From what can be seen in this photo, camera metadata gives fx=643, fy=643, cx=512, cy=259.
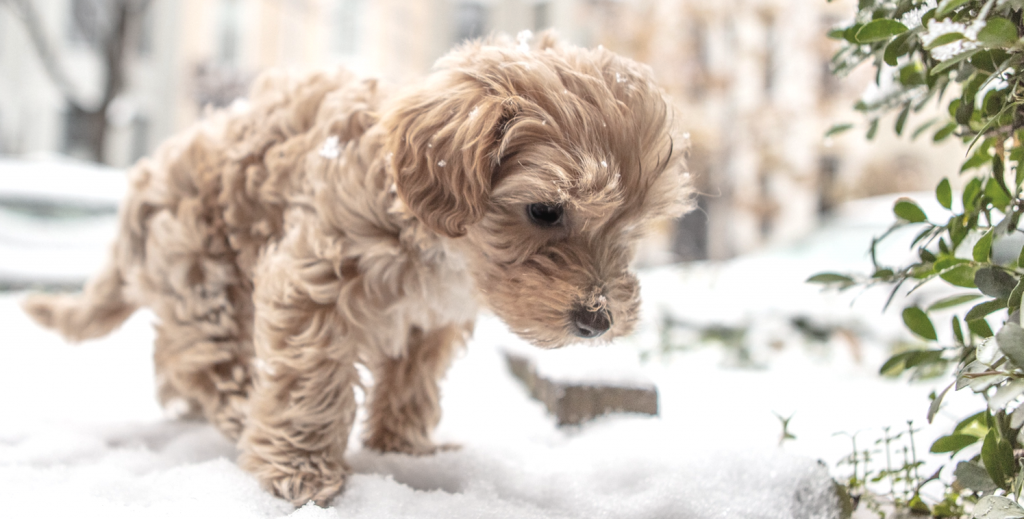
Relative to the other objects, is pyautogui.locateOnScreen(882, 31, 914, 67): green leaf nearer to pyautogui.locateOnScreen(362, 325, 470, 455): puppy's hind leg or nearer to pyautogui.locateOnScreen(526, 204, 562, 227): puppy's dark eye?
pyautogui.locateOnScreen(526, 204, 562, 227): puppy's dark eye

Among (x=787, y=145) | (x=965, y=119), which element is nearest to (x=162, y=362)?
(x=965, y=119)

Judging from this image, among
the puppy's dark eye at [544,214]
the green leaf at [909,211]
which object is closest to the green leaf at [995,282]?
the green leaf at [909,211]

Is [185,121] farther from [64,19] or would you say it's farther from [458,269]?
[458,269]

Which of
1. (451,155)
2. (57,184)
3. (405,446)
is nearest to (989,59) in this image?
(451,155)

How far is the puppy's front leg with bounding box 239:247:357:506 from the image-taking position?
189 cm

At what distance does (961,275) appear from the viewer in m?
1.37

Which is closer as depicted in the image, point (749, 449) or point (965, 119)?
point (965, 119)

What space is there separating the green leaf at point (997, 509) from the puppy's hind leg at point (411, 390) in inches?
63.9

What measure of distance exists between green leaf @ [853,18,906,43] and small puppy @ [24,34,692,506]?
1.82ft

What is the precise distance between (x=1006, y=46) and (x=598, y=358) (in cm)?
183

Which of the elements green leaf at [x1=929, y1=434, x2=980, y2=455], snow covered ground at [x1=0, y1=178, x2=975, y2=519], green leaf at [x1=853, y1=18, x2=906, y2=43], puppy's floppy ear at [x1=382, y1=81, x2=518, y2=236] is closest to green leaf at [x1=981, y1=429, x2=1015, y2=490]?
green leaf at [x1=929, y1=434, x2=980, y2=455]

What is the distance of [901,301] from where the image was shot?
427cm

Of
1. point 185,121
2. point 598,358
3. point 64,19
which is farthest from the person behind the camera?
point 185,121

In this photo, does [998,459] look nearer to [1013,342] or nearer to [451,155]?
[1013,342]
